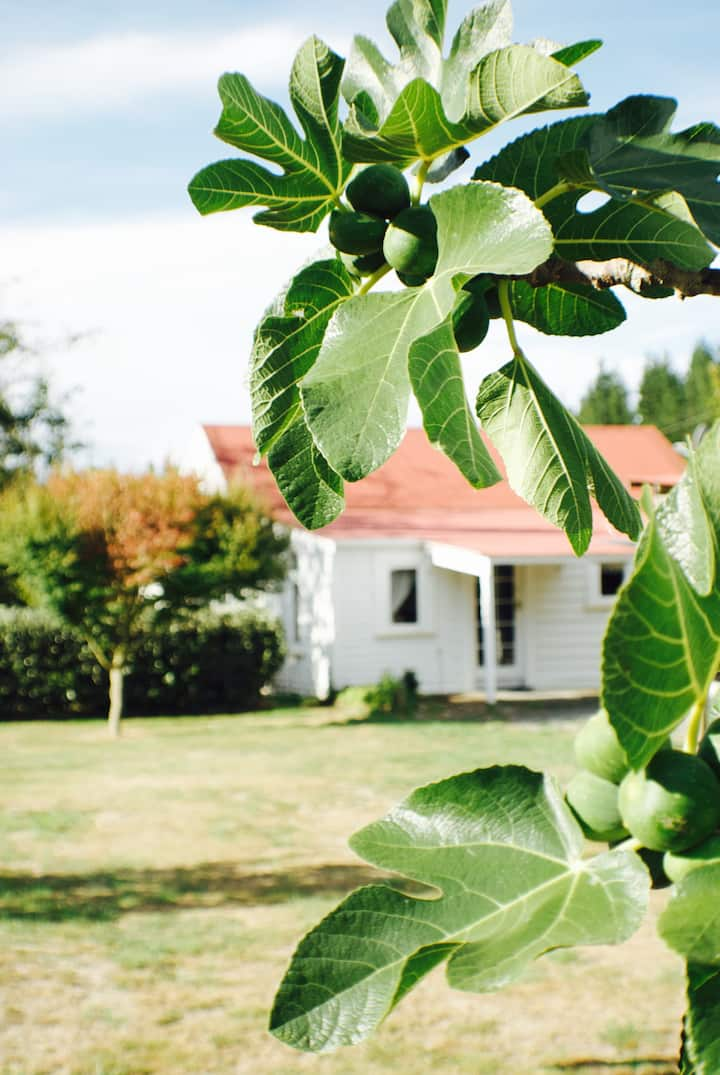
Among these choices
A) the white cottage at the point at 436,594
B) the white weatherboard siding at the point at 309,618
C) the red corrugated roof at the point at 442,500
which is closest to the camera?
the white cottage at the point at 436,594

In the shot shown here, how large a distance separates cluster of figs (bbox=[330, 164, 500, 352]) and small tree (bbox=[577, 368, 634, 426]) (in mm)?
67312

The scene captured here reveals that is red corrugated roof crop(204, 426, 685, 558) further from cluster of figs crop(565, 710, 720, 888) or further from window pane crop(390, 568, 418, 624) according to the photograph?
cluster of figs crop(565, 710, 720, 888)

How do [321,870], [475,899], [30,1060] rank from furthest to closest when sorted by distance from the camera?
A: [321,870] → [30,1060] → [475,899]

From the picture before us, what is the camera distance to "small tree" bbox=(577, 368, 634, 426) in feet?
219

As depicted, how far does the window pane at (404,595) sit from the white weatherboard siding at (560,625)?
7.61 ft

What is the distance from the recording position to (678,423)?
63562 millimetres

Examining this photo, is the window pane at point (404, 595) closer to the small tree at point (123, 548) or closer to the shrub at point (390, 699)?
the shrub at point (390, 699)

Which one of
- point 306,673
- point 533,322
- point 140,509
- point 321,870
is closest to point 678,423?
Answer: point 306,673

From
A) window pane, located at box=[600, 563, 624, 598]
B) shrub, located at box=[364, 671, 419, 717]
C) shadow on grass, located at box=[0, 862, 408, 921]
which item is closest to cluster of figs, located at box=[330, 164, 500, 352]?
shadow on grass, located at box=[0, 862, 408, 921]

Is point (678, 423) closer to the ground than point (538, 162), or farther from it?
farther from it

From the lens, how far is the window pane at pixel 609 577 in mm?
21609

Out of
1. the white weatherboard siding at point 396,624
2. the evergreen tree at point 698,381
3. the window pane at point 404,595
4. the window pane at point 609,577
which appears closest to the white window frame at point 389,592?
the white weatherboard siding at point 396,624

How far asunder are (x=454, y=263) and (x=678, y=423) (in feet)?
216

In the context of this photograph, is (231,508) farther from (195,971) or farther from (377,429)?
(377,429)
